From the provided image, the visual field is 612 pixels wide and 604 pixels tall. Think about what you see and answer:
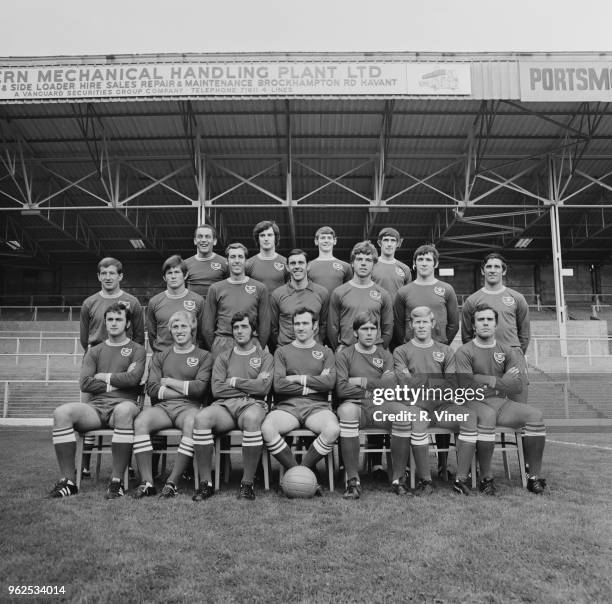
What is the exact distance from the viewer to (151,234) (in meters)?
26.3

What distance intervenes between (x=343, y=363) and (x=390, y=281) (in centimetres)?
162

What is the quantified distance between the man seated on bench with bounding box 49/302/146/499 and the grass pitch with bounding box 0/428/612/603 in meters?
0.31

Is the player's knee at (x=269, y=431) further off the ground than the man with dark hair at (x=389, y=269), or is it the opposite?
the man with dark hair at (x=389, y=269)

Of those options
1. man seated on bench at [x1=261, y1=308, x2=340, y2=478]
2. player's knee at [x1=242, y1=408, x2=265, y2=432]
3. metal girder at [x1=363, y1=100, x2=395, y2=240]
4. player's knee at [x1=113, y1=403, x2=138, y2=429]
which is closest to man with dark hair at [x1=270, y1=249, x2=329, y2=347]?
man seated on bench at [x1=261, y1=308, x2=340, y2=478]

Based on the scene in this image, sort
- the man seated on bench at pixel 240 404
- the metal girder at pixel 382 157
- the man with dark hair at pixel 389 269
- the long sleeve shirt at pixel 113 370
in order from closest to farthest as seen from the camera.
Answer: the man seated on bench at pixel 240 404
the long sleeve shirt at pixel 113 370
the man with dark hair at pixel 389 269
the metal girder at pixel 382 157

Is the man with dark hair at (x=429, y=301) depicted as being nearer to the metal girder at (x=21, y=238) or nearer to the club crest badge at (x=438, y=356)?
the club crest badge at (x=438, y=356)

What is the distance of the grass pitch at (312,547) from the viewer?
2.90 m

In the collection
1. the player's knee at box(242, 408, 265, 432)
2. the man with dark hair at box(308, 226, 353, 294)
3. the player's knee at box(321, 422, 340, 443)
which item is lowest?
the player's knee at box(321, 422, 340, 443)

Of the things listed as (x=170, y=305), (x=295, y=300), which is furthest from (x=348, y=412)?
(x=170, y=305)

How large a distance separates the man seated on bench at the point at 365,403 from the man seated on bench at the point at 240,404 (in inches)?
30.0

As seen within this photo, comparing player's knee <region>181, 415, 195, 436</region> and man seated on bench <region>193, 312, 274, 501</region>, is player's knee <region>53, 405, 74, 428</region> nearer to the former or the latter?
player's knee <region>181, 415, 195, 436</region>

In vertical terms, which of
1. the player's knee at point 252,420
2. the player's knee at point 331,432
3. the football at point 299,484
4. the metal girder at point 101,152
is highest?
the metal girder at point 101,152

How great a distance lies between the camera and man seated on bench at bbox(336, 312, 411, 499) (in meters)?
5.11

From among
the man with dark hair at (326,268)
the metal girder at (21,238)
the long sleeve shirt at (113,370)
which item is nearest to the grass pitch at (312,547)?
the long sleeve shirt at (113,370)
